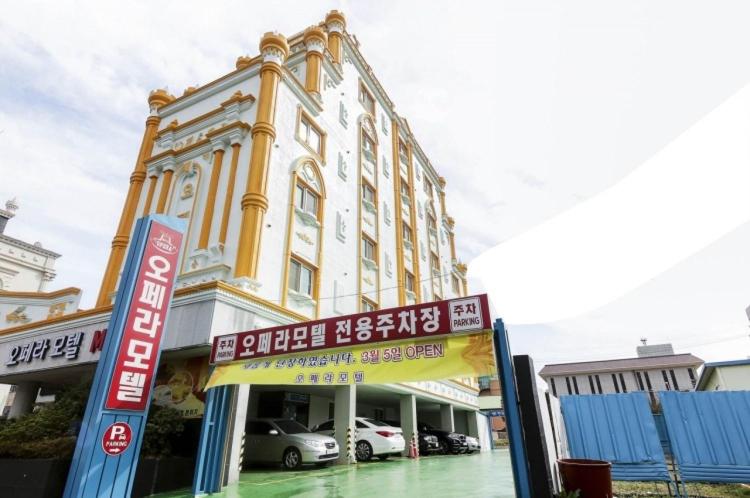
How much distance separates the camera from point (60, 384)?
1611 cm

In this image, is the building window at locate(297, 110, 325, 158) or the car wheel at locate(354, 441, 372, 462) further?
the building window at locate(297, 110, 325, 158)

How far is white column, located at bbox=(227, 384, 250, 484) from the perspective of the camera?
930 centimetres

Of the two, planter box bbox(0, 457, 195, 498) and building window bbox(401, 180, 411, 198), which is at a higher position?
building window bbox(401, 180, 411, 198)

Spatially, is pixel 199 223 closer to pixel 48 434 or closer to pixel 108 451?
pixel 48 434

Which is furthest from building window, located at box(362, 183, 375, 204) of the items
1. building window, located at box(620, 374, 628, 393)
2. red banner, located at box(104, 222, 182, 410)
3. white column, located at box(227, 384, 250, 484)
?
building window, located at box(620, 374, 628, 393)

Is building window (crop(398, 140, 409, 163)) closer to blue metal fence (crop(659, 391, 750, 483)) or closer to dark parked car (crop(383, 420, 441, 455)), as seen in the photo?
dark parked car (crop(383, 420, 441, 455))

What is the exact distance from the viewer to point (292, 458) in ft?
38.3

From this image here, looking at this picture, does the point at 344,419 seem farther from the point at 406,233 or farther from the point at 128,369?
the point at 406,233

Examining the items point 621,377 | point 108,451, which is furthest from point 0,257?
point 621,377

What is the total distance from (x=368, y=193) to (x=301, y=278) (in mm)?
8722

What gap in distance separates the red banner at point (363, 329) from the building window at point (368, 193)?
13.3m

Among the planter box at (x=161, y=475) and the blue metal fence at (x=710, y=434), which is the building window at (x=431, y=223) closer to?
the blue metal fence at (x=710, y=434)

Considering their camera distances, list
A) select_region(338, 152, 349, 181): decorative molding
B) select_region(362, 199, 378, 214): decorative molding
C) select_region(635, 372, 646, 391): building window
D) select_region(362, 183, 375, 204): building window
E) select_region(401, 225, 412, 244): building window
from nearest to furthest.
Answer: select_region(338, 152, 349, 181): decorative molding, select_region(362, 199, 378, 214): decorative molding, select_region(362, 183, 375, 204): building window, select_region(401, 225, 412, 244): building window, select_region(635, 372, 646, 391): building window

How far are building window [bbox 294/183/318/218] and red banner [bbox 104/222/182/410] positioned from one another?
646 centimetres
